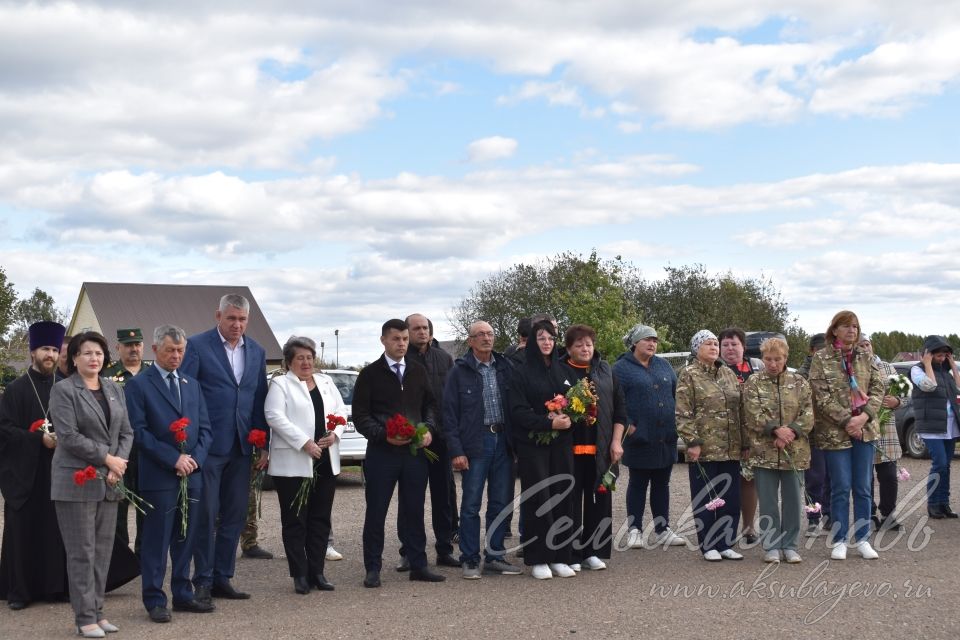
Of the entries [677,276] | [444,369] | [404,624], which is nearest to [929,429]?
[444,369]

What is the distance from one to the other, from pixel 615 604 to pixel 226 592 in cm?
288

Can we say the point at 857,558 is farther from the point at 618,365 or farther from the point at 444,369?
the point at 444,369

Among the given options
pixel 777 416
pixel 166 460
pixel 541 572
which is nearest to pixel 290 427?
pixel 166 460

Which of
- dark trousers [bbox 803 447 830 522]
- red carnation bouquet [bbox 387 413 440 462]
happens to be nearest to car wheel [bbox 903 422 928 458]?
dark trousers [bbox 803 447 830 522]

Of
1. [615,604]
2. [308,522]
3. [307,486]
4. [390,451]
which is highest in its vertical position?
[390,451]

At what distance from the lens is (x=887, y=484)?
10273 millimetres

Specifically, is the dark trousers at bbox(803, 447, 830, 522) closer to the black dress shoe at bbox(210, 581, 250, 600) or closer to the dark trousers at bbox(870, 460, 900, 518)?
the dark trousers at bbox(870, 460, 900, 518)

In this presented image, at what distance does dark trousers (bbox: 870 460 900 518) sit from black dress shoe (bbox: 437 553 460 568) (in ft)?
13.5

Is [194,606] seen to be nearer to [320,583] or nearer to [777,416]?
[320,583]

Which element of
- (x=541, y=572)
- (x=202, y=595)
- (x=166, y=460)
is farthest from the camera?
(x=541, y=572)

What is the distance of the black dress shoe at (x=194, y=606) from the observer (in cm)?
740

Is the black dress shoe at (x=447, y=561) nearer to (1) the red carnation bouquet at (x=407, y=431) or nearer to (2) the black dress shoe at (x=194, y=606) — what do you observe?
(1) the red carnation bouquet at (x=407, y=431)

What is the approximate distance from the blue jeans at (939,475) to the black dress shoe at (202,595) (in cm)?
751

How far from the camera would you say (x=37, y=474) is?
25.8 feet
